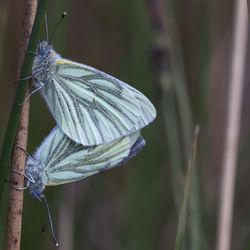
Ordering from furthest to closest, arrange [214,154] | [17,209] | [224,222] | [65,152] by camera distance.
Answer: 1. [214,154]
2. [224,222]
3. [65,152]
4. [17,209]

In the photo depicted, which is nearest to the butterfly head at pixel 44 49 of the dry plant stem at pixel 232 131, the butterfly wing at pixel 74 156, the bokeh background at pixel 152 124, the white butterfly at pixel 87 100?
the white butterfly at pixel 87 100

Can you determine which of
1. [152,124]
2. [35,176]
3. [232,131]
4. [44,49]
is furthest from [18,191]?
[152,124]

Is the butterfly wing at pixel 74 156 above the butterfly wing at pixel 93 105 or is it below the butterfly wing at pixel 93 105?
below

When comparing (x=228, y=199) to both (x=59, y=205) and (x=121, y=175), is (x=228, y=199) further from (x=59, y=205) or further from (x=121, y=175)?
(x=121, y=175)

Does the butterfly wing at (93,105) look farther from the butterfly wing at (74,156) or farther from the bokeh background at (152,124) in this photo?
the bokeh background at (152,124)

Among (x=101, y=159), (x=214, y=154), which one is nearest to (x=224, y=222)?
(x=101, y=159)

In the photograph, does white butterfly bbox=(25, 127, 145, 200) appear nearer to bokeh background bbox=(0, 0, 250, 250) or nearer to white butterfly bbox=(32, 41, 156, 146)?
white butterfly bbox=(32, 41, 156, 146)

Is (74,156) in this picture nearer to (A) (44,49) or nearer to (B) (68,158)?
(B) (68,158)
